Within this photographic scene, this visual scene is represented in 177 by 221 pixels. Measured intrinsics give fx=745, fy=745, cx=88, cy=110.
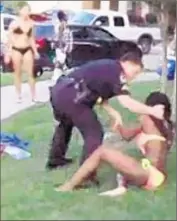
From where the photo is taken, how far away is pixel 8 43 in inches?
218

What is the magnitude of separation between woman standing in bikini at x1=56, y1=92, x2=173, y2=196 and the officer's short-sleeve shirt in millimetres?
320

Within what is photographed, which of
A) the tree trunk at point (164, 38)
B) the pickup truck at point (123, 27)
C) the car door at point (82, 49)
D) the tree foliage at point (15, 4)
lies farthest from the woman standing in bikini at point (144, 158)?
the pickup truck at point (123, 27)

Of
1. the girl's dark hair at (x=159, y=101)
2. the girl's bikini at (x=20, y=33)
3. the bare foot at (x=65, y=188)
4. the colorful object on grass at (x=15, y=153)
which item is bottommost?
the bare foot at (x=65, y=188)

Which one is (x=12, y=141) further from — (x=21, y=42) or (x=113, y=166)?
(x=113, y=166)

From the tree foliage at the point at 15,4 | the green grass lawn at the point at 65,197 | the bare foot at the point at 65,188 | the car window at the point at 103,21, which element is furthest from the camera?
the car window at the point at 103,21

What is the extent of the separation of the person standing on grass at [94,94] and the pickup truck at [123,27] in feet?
19.4

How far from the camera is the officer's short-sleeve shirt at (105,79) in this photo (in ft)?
14.0

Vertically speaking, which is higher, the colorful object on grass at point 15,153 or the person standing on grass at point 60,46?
the person standing on grass at point 60,46

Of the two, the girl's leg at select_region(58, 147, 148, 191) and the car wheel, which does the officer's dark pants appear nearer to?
the girl's leg at select_region(58, 147, 148, 191)

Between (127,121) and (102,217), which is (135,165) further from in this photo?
(127,121)

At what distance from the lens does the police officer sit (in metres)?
4.31

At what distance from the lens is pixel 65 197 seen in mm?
4230

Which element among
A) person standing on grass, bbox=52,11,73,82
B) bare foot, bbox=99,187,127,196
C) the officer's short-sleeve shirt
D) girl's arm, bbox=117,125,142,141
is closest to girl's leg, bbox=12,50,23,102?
the officer's short-sleeve shirt

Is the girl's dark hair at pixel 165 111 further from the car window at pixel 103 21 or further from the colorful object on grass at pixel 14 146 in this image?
the car window at pixel 103 21
